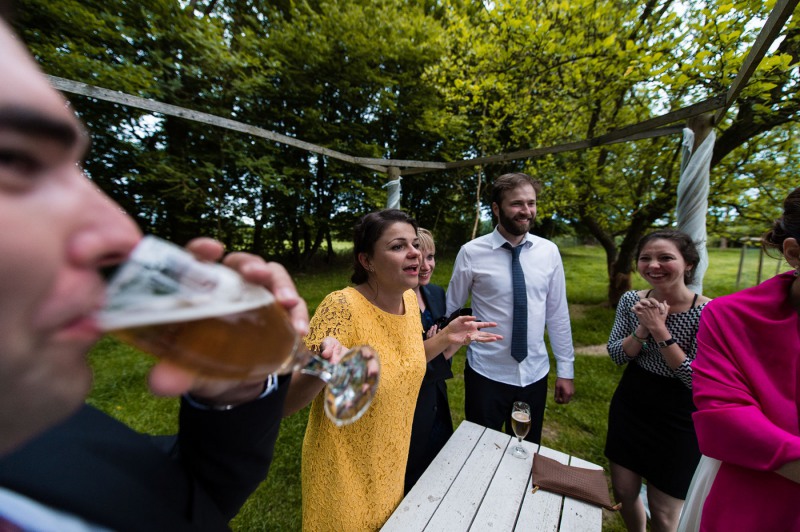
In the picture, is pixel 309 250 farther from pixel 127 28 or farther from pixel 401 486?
pixel 401 486

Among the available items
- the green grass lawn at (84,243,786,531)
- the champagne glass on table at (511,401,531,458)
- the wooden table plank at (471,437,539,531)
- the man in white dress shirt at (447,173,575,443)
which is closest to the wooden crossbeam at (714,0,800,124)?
the man in white dress shirt at (447,173,575,443)

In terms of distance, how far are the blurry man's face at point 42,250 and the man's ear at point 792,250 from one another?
7.68 feet

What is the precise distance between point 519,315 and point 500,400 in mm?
801

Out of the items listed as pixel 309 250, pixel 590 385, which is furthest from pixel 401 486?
pixel 309 250

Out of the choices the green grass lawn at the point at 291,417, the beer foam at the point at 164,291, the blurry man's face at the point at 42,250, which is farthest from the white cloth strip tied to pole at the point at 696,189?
the blurry man's face at the point at 42,250

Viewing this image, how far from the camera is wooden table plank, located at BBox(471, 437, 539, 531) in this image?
1.62 meters

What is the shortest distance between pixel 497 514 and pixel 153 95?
27.9 feet

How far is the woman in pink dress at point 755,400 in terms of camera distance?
4.26 feet

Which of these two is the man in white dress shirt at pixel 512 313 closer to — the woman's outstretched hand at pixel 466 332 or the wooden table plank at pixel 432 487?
the wooden table plank at pixel 432 487

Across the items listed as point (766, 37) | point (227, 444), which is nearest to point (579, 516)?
point (227, 444)

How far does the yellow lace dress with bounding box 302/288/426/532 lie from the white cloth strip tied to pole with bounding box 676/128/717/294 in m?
3.23

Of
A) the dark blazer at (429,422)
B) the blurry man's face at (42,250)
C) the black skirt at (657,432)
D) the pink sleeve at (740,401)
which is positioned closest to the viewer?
the blurry man's face at (42,250)

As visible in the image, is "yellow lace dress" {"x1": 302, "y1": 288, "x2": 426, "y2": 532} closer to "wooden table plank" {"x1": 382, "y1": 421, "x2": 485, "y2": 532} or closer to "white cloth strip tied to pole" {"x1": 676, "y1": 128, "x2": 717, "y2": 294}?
"wooden table plank" {"x1": 382, "y1": 421, "x2": 485, "y2": 532}

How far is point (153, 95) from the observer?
6.29 metres
